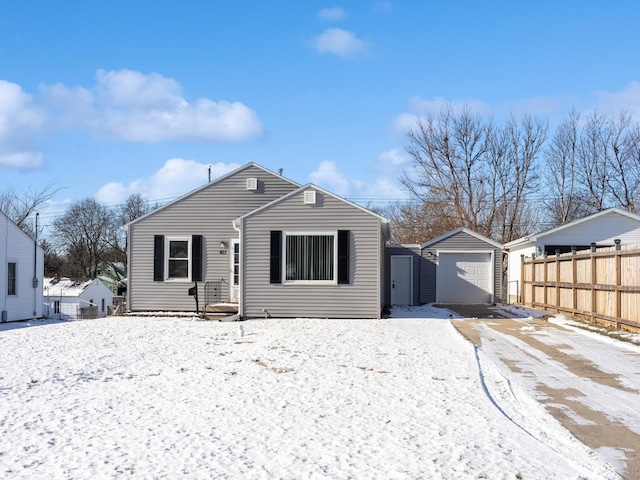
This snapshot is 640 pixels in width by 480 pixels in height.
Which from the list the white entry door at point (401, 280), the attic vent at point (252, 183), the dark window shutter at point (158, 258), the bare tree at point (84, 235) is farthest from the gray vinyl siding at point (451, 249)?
the bare tree at point (84, 235)

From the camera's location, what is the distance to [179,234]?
18562 millimetres

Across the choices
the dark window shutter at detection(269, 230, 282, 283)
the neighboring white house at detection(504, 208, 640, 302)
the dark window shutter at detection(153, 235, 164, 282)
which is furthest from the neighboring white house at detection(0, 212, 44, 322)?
the neighboring white house at detection(504, 208, 640, 302)

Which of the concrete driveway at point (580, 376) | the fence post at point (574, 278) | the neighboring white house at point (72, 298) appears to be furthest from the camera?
the neighboring white house at point (72, 298)

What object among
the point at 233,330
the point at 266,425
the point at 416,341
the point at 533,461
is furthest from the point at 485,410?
the point at 233,330

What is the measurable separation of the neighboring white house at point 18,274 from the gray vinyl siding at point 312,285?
10553 mm

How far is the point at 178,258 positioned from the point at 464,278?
1089 centimetres

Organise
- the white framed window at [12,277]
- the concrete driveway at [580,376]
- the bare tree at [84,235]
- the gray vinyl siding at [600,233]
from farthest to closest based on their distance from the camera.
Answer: the bare tree at [84,235], the white framed window at [12,277], the gray vinyl siding at [600,233], the concrete driveway at [580,376]

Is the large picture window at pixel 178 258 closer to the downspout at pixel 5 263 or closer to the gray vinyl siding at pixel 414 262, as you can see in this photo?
the downspout at pixel 5 263

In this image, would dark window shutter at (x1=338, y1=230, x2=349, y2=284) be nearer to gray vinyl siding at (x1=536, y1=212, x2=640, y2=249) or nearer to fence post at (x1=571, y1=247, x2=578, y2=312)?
fence post at (x1=571, y1=247, x2=578, y2=312)

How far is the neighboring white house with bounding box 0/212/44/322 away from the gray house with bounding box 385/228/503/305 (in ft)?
45.2

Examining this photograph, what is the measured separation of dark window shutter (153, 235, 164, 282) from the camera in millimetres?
18422

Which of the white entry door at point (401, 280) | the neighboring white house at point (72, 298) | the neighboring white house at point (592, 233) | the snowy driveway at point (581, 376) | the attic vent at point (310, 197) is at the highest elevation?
the attic vent at point (310, 197)

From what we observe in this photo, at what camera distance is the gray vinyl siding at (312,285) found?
53.9 ft

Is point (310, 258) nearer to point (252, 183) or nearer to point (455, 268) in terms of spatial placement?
point (252, 183)
